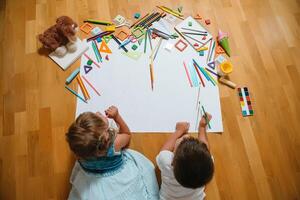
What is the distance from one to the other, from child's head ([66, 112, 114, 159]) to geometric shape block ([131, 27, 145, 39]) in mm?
628

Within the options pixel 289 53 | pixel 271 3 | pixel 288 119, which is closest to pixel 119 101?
pixel 288 119

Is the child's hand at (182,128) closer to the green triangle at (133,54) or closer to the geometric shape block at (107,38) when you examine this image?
the green triangle at (133,54)

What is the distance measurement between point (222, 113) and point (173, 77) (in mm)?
298

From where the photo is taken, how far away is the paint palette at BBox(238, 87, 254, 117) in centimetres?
132

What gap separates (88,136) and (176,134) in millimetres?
451

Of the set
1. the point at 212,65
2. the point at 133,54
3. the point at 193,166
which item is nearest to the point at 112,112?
the point at 133,54

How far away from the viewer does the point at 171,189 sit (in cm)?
98

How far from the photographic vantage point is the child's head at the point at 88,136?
36.0 inches

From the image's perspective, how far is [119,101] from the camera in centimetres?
130

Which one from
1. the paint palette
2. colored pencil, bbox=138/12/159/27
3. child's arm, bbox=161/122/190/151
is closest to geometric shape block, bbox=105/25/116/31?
colored pencil, bbox=138/12/159/27

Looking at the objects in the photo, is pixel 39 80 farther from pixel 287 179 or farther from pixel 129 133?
pixel 287 179

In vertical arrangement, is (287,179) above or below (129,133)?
below

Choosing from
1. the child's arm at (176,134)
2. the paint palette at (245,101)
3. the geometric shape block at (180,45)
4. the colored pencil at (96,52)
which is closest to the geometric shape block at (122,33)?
the colored pencil at (96,52)

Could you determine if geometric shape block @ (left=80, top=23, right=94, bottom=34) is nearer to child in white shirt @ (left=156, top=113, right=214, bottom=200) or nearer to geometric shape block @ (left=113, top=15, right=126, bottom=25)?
geometric shape block @ (left=113, top=15, right=126, bottom=25)
